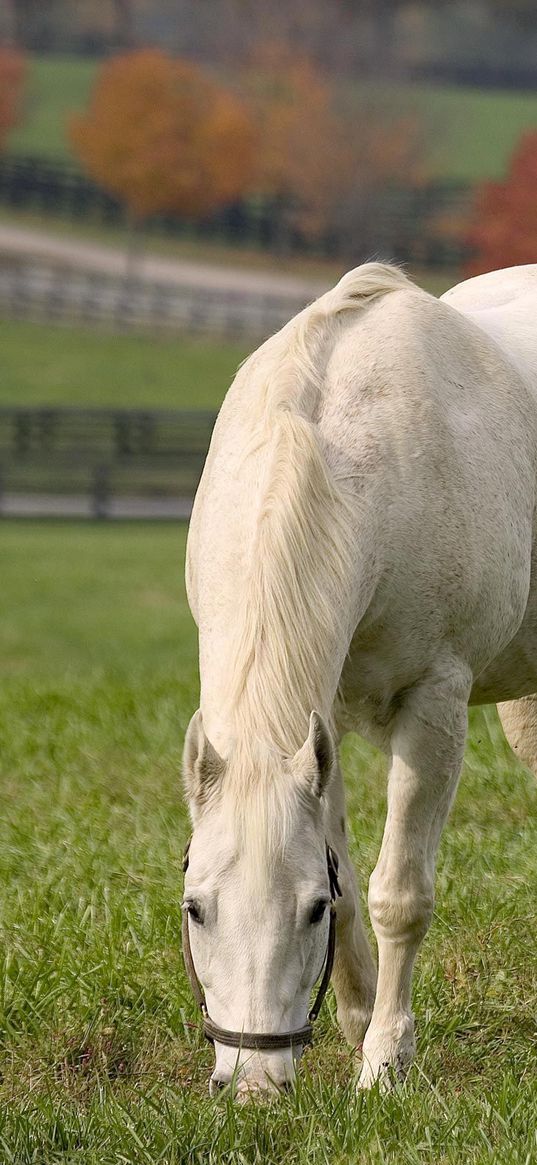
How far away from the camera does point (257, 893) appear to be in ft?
9.34

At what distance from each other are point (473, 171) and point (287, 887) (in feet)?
210

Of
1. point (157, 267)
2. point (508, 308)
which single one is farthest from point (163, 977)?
point (157, 267)

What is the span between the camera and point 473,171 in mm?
63688

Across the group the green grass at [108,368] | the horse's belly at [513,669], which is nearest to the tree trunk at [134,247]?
the green grass at [108,368]

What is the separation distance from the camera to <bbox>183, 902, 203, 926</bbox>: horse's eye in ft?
9.57

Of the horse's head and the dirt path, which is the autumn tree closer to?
the dirt path

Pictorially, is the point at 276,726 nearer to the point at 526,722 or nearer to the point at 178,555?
the point at 526,722

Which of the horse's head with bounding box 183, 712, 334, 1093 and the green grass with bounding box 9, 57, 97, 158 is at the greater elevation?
the horse's head with bounding box 183, 712, 334, 1093

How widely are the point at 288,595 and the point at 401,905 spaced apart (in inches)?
39.2

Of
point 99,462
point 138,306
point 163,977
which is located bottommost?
point 138,306

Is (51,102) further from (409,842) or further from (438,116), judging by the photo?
(409,842)

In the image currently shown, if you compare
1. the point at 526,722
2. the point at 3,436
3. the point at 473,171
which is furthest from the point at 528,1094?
the point at 473,171

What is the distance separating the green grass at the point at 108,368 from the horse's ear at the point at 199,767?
34500 millimetres

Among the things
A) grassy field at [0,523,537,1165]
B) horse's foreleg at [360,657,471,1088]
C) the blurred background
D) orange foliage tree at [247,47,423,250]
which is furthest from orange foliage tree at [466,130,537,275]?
horse's foreleg at [360,657,471,1088]
